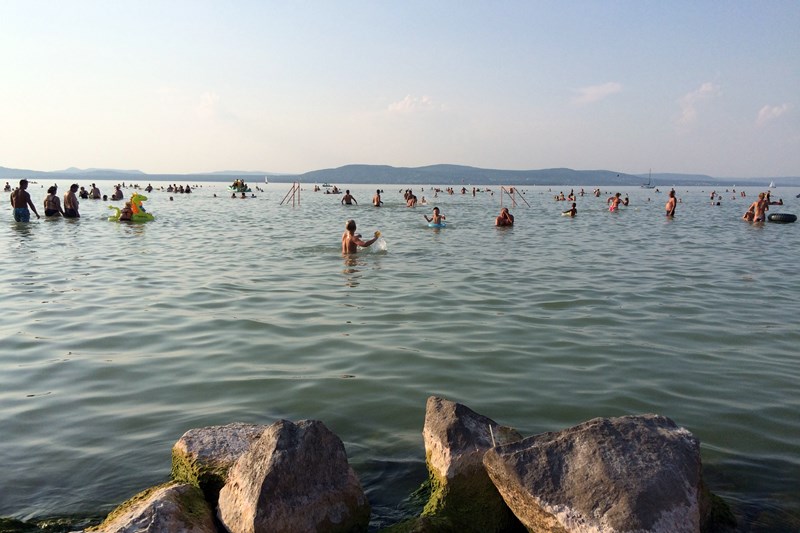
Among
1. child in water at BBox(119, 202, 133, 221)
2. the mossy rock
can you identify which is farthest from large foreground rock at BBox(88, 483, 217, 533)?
child in water at BBox(119, 202, 133, 221)

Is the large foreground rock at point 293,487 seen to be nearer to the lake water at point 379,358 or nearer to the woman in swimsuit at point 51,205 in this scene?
the lake water at point 379,358

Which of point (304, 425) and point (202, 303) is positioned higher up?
point (304, 425)

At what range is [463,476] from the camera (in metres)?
4.30

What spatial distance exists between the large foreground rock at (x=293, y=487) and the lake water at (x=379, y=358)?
0.51 metres

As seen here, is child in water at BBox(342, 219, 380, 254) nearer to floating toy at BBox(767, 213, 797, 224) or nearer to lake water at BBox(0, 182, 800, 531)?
lake water at BBox(0, 182, 800, 531)

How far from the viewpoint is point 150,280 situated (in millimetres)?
14195

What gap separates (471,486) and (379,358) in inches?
161

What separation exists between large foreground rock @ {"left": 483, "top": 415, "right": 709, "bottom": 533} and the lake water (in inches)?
41.3

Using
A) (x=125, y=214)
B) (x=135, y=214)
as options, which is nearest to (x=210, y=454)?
(x=125, y=214)

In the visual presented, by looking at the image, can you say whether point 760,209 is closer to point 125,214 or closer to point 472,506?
point 125,214

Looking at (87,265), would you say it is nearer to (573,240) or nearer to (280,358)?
(280,358)

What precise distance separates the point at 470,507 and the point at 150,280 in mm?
12117

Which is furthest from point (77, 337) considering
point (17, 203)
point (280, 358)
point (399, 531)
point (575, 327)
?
point (17, 203)

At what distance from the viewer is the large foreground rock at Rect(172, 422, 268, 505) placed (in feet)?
14.4
